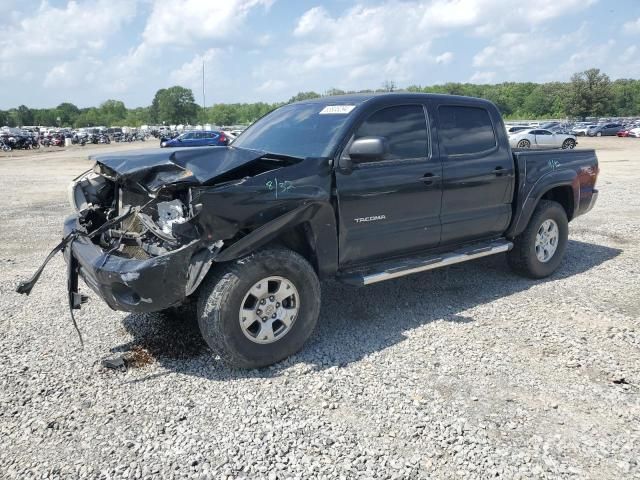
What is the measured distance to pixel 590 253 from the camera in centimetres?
700

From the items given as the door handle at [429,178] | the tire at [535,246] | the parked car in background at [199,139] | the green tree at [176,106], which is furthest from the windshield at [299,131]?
the green tree at [176,106]

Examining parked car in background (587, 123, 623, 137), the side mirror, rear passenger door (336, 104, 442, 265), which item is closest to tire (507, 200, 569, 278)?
rear passenger door (336, 104, 442, 265)

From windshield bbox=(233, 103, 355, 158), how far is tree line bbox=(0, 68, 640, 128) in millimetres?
63262

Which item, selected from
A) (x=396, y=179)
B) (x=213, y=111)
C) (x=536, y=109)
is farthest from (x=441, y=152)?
(x=213, y=111)

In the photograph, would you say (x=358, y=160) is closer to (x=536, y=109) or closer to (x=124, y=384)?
(x=124, y=384)

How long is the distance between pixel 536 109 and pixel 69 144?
10853 centimetres

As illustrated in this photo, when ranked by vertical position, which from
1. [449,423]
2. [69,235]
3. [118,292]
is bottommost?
[449,423]

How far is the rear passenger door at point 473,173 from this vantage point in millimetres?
4828

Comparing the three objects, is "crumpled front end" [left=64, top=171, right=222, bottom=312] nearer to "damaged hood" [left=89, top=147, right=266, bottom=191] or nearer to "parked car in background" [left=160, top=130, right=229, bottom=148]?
"damaged hood" [left=89, top=147, right=266, bottom=191]

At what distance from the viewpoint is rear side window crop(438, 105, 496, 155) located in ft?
15.9

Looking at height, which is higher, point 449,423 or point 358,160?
point 358,160

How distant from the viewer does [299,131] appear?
15.0ft

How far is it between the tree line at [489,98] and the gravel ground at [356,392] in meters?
63.8

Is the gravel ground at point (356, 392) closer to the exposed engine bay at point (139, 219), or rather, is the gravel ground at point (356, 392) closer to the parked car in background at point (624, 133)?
the exposed engine bay at point (139, 219)
